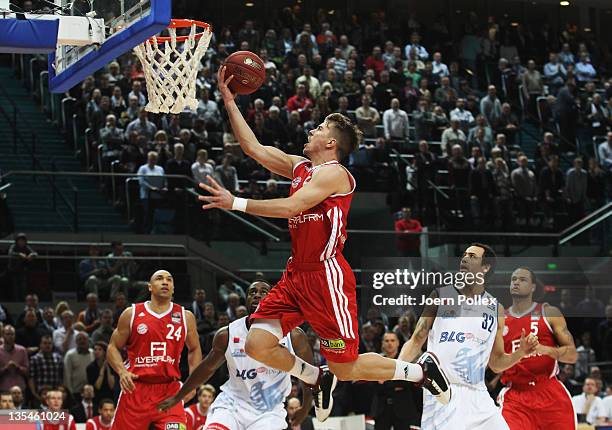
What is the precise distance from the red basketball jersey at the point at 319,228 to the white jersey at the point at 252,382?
A: 174 cm

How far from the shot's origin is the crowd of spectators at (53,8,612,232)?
1738 centimetres

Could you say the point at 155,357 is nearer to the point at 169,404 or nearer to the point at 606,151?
the point at 169,404

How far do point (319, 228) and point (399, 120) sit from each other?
486 inches

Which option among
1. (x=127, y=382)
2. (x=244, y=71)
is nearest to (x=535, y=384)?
(x=127, y=382)

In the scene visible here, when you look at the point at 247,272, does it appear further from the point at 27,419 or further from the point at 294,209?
the point at 294,209

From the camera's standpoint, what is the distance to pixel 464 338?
9523mm

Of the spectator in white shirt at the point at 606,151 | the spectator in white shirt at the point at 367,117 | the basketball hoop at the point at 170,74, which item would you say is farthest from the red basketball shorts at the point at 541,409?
the spectator in white shirt at the point at 606,151

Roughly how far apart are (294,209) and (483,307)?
115 inches

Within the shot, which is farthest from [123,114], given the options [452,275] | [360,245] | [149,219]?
[452,275]

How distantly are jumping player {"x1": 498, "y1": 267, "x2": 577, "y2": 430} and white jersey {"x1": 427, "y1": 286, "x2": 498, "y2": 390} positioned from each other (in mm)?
366

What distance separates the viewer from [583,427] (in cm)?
1303

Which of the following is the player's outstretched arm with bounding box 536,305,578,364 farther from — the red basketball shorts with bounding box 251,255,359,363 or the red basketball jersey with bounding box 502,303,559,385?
the red basketball shorts with bounding box 251,255,359,363

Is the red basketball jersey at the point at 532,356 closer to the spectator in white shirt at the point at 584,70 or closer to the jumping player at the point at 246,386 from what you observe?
the jumping player at the point at 246,386

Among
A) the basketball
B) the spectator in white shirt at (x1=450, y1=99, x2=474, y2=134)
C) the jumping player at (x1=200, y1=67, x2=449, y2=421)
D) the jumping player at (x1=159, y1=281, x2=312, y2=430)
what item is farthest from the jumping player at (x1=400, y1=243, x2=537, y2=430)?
the spectator in white shirt at (x1=450, y1=99, x2=474, y2=134)
